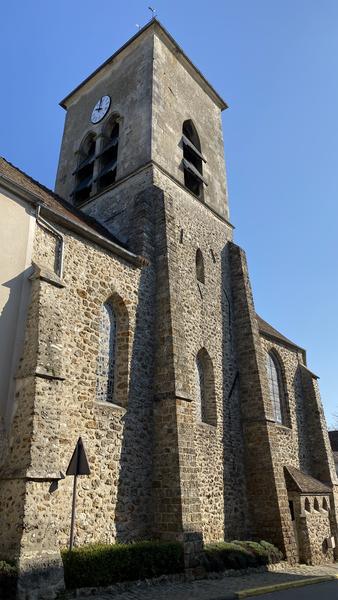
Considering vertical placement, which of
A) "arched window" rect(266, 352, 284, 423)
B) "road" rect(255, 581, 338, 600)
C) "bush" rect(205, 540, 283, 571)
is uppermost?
"arched window" rect(266, 352, 284, 423)

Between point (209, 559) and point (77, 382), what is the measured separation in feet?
16.2

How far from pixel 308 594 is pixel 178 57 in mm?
19304

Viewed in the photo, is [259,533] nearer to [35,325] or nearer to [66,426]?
[66,426]

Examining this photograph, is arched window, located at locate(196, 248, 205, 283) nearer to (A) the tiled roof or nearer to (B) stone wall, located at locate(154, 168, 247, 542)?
(B) stone wall, located at locate(154, 168, 247, 542)

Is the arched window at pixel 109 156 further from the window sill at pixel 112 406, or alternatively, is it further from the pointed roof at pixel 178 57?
the window sill at pixel 112 406

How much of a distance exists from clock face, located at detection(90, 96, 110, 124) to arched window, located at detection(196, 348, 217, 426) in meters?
11.1

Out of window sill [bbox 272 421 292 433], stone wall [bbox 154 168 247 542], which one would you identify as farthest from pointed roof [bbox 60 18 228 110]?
window sill [bbox 272 421 292 433]

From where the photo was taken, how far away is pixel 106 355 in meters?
11.0

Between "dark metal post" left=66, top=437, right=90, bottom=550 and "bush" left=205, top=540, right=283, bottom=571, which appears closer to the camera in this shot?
"dark metal post" left=66, top=437, right=90, bottom=550

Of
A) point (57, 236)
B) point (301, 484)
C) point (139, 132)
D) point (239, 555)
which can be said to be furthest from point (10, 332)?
point (301, 484)

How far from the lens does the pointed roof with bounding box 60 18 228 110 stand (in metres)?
18.0

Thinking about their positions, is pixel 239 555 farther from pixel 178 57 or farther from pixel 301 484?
pixel 178 57

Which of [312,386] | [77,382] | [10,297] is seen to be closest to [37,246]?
[10,297]

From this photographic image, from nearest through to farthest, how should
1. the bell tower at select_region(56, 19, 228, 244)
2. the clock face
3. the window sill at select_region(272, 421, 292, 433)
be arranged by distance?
the bell tower at select_region(56, 19, 228, 244) < the window sill at select_region(272, 421, 292, 433) < the clock face
